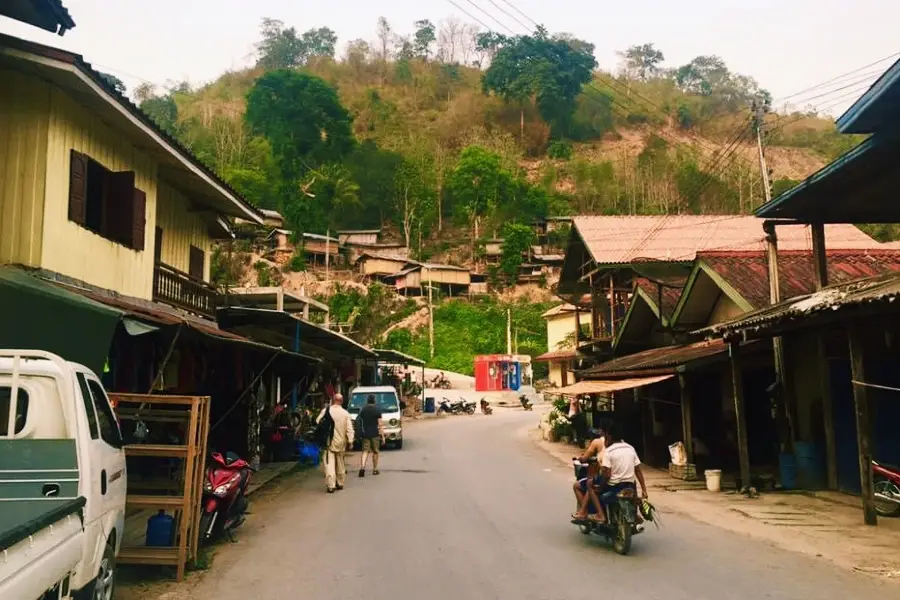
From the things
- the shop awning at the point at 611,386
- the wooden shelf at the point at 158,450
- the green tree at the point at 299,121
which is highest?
the green tree at the point at 299,121

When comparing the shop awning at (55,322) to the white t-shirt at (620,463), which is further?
the white t-shirt at (620,463)

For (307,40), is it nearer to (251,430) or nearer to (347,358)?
(347,358)

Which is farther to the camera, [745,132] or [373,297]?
[373,297]

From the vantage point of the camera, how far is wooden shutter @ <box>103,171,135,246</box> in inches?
490

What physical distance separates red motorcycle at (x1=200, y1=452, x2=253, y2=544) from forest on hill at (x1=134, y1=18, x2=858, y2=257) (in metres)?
49.8

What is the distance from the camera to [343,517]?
35.9ft

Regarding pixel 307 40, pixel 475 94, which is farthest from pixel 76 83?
pixel 307 40

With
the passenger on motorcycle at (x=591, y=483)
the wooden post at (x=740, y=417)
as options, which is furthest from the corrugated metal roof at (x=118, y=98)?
the wooden post at (x=740, y=417)

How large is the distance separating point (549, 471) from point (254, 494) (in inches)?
289

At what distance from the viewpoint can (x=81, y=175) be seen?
1130cm

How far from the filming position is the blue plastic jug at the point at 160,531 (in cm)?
738

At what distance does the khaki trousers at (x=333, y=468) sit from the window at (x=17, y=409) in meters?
9.26

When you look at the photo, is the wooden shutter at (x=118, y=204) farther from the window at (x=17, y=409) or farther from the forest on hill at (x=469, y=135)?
the forest on hill at (x=469, y=135)

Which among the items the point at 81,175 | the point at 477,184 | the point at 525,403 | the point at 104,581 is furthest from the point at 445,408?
the point at 477,184
